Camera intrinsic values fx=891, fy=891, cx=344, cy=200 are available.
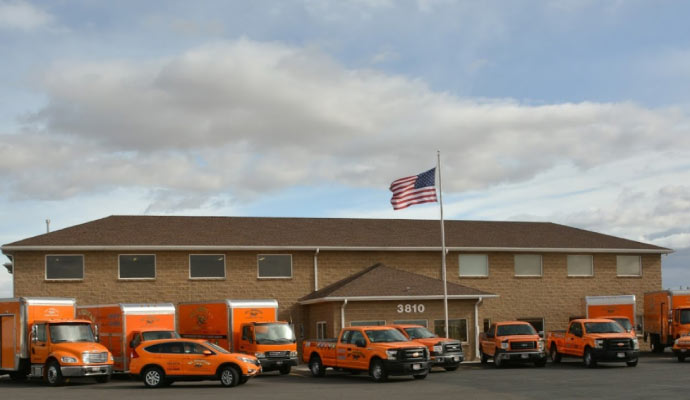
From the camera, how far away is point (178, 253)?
134 ft

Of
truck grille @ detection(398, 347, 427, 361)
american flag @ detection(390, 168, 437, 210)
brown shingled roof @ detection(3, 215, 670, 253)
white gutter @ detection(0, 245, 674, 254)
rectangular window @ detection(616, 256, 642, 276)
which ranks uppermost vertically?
american flag @ detection(390, 168, 437, 210)

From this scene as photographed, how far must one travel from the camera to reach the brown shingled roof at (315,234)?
4041 centimetres

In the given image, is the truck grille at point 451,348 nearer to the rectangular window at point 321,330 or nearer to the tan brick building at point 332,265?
the tan brick building at point 332,265

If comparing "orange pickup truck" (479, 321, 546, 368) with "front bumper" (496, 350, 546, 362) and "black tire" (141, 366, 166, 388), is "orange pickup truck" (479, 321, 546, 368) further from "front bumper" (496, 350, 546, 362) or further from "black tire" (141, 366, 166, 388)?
"black tire" (141, 366, 166, 388)

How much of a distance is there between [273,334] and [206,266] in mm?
10558

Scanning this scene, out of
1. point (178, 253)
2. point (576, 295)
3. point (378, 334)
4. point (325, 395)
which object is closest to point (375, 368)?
point (378, 334)

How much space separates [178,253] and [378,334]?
50.0 feet

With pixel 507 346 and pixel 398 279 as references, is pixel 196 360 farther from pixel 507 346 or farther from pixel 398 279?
pixel 398 279

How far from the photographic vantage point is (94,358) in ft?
90.9

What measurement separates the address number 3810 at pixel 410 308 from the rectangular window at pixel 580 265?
11254mm

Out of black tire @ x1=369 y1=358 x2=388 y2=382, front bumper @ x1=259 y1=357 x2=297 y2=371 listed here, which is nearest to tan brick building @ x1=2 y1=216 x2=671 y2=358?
front bumper @ x1=259 y1=357 x2=297 y2=371

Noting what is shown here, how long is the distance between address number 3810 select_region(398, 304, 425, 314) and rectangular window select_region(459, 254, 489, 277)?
19.3 feet

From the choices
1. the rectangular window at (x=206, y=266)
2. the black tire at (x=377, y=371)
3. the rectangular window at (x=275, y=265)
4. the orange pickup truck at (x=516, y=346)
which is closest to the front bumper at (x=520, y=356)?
the orange pickup truck at (x=516, y=346)

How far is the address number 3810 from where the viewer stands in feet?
129
